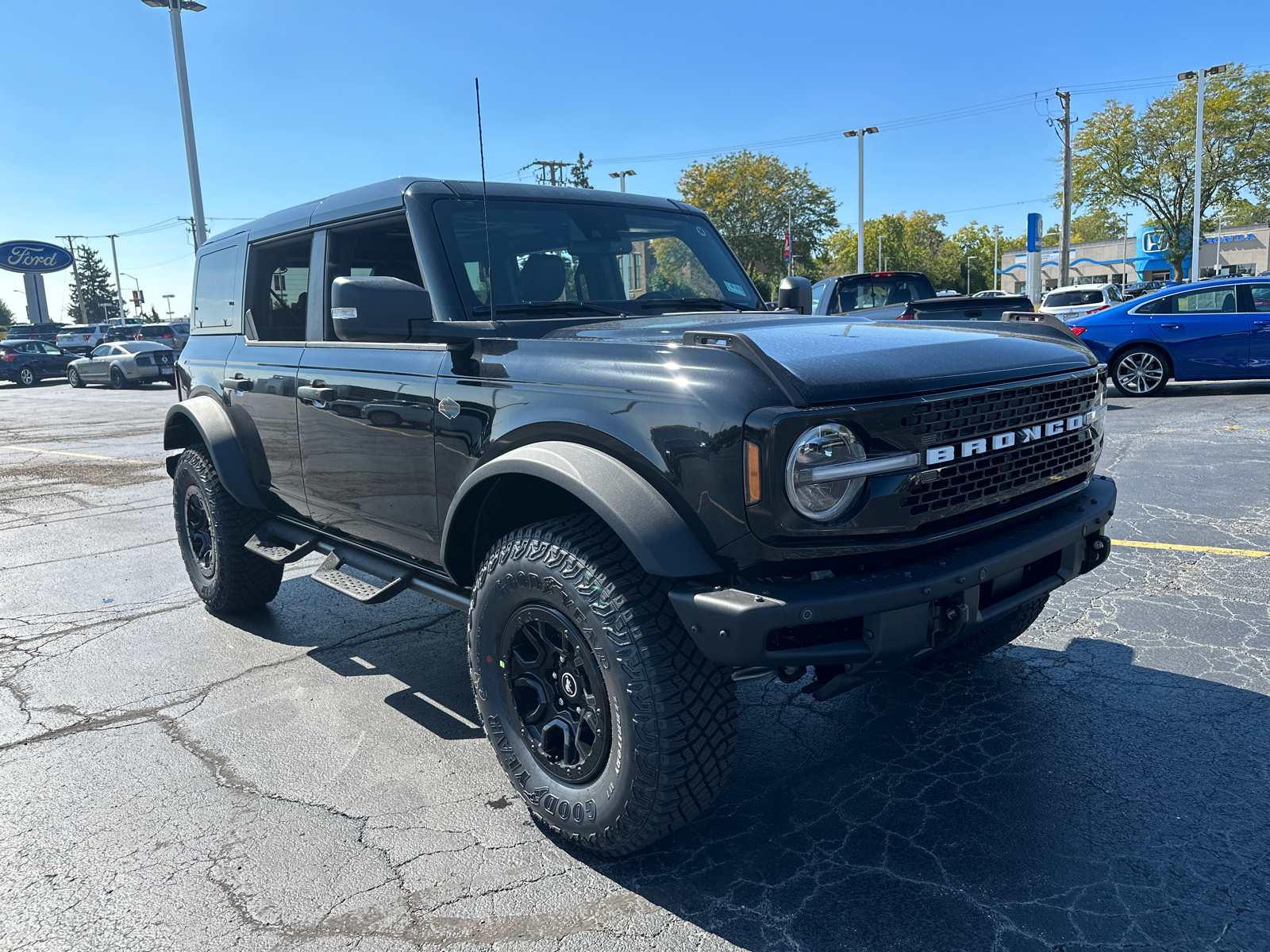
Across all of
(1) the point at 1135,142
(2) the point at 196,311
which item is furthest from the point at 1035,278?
(2) the point at 196,311

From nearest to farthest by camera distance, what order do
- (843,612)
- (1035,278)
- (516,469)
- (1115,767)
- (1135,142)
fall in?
(843,612), (516,469), (1115,767), (1035,278), (1135,142)

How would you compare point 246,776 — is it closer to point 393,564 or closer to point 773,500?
point 393,564

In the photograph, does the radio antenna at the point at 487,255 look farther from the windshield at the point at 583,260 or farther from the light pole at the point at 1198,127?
the light pole at the point at 1198,127

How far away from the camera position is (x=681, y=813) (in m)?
2.41

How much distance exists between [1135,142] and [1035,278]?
13003mm

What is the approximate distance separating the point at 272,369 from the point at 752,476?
2.80 meters

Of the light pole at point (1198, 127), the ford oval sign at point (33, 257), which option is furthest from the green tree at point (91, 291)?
the light pole at point (1198, 127)

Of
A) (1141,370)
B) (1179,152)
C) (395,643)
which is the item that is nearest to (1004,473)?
(395,643)

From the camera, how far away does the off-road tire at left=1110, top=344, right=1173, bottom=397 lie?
12867mm

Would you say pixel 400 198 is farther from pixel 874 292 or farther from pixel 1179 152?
pixel 1179 152

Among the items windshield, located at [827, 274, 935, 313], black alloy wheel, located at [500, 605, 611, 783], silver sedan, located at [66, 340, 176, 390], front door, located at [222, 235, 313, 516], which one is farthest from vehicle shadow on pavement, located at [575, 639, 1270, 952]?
silver sedan, located at [66, 340, 176, 390]

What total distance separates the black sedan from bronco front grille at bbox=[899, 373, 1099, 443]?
35.6 meters

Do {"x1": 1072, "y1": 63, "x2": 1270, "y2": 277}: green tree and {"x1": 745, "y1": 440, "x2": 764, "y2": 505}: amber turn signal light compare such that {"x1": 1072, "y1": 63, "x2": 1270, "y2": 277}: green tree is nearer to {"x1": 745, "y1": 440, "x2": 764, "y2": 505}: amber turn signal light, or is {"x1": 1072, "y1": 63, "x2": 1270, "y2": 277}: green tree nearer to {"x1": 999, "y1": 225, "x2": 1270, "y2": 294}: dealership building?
{"x1": 999, "y1": 225, "x2": 1270, "y2": 294}: dealership building

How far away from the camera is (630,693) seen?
2340 mm
